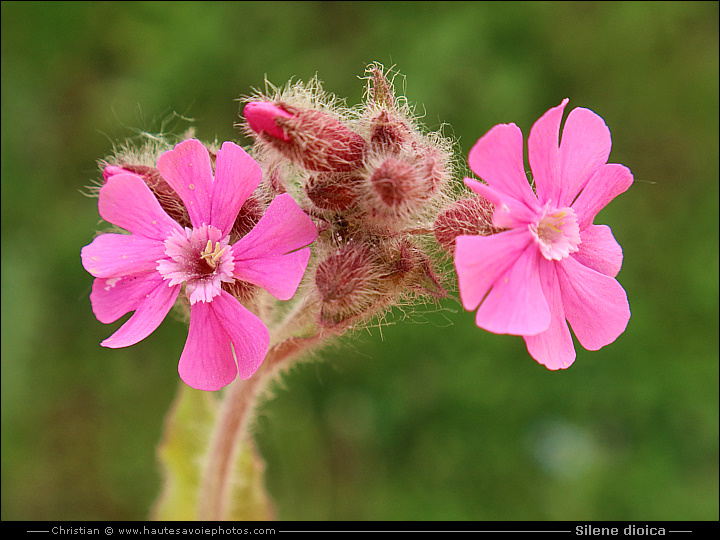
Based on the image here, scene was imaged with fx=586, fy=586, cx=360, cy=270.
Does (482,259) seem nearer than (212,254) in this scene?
Yes

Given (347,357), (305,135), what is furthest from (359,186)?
(347,357)

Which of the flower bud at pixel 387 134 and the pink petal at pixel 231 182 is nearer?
the pink petal at pixel 231 182

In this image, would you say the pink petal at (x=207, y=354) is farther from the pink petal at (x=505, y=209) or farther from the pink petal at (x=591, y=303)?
the pink petal at (x=591, y=303)

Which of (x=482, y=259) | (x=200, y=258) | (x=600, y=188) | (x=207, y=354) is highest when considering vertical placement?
(x=600, y=188)

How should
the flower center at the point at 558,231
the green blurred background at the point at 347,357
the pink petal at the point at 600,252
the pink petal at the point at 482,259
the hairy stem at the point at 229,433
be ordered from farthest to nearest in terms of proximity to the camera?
1. the green blurred background at the point at 347,357
2. the hairy stem at the point at 229,433
3. the pink petal at the point at 600,252
4. the flower center at the point at 558,231
5. the pink petal at the point at 482,259

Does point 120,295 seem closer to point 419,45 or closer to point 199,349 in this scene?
point 199,349

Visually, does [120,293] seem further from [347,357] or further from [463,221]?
[347,357]

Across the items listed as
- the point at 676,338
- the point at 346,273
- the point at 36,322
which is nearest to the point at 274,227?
the point at 346,273

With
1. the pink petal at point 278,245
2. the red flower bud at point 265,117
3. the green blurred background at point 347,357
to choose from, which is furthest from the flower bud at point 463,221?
the green blurred background at point 347,357
